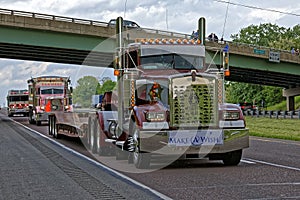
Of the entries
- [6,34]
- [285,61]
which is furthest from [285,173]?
[285,61]

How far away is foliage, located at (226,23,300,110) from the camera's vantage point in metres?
103

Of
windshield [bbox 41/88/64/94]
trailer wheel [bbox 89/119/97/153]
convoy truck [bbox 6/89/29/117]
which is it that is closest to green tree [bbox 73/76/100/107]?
trailer wheel [bbox 89/119/97/153]

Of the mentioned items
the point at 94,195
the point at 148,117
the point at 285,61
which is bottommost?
the point at 94,195

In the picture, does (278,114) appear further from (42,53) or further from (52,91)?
(52,91)

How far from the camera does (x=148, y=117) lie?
468 inches

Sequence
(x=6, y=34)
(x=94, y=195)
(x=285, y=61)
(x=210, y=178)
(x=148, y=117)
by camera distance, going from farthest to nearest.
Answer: (x=285, y=61), (x=6, y=34), (x=148, y=117), (x=210, y=178), (x=94, y=195)

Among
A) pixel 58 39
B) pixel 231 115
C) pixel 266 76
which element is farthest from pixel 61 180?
pixel 266 76

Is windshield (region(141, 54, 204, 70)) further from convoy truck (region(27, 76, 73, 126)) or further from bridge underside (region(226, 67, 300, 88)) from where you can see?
bridge underside (region(226, 67, 300, 88))

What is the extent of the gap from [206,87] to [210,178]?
2353mm

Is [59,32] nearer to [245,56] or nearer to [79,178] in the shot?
[245,56]

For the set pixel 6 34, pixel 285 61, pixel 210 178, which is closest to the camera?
pixel 210 178

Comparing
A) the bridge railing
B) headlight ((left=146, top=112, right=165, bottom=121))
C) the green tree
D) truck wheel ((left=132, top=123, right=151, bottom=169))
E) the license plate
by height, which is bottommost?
truck wheel ((left=132, top=123, right=151, bottom=169))

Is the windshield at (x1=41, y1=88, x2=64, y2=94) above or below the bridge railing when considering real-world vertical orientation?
below

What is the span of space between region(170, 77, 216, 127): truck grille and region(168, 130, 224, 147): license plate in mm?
179
